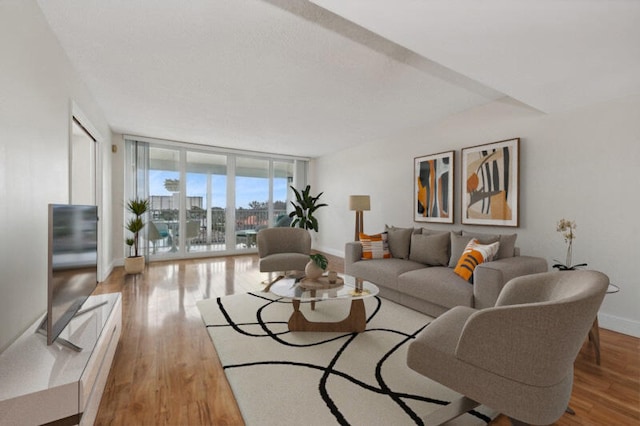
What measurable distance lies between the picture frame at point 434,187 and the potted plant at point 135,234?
4578mm

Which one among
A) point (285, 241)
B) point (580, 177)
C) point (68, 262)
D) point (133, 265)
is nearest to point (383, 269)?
point (285, 241)

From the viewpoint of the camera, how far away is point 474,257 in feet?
9.22

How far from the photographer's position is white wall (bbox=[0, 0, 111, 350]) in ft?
5.02

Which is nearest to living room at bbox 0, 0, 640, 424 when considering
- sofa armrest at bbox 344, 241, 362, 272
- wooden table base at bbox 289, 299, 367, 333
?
sofa armrest at bbox 344, 241, 362, 272

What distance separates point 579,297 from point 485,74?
5.90 ft

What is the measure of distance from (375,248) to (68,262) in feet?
10.2

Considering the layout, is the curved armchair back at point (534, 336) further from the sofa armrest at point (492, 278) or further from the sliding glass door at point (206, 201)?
the sliding glass door at point (206, 201)

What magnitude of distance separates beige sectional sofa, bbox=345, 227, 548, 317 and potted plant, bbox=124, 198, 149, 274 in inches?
136

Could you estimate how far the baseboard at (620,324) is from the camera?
2609mm

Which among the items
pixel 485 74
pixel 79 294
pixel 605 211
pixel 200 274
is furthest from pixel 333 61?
pixel 200 274

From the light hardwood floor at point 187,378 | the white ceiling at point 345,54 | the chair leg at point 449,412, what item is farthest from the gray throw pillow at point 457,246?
the chair leg at point 449,412

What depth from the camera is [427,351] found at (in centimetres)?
142

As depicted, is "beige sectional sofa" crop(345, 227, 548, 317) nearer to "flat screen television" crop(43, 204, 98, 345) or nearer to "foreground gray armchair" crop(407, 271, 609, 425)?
"foreground gray armchair" crop(407, 271, 609, 425)

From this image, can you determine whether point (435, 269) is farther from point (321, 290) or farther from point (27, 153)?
point (27, 153)
